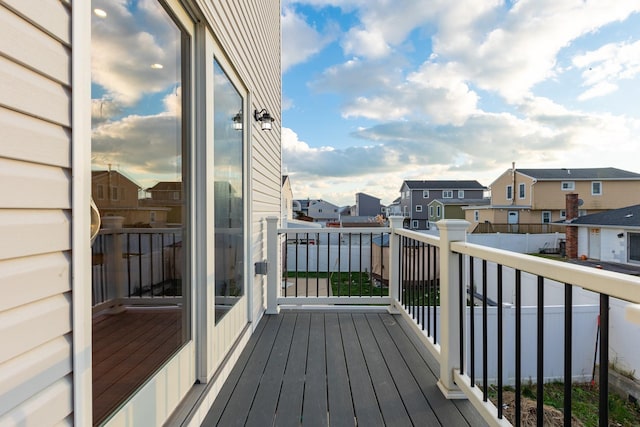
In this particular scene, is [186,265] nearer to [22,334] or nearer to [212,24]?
[22,334]

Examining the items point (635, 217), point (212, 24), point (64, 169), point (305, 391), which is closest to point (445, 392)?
point (305, 391)

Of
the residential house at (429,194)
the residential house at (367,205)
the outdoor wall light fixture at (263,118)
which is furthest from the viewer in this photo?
the residential house at (367,205)

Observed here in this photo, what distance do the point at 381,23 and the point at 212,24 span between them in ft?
22.8

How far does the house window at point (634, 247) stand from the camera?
13.5 metres

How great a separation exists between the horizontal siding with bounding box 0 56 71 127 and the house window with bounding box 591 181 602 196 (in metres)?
28.0

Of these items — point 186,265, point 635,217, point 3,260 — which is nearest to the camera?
point 3,260

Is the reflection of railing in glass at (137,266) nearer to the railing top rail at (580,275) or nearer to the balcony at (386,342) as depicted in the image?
the balcony at (386,342)

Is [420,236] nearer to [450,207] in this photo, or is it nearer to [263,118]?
[263,118]

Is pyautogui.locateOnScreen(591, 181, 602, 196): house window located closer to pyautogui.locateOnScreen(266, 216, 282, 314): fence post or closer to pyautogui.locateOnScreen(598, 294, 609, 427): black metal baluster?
pyautogui.locateOnScreen(266, 216, 282, 314): fence post

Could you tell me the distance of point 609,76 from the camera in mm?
9188

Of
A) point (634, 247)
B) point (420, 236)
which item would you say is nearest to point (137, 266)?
point (420, 236)

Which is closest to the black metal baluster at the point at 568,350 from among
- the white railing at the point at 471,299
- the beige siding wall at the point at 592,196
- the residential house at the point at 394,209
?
the white railing at the point at 471,299

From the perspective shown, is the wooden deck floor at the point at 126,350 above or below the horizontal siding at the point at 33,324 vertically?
below

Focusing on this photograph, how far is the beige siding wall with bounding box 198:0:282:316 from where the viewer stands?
2338mm
